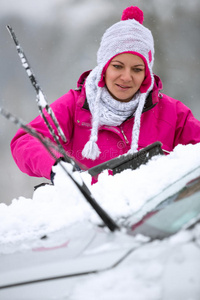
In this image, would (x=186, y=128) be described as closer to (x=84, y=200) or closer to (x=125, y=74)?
(x=125, y=74)

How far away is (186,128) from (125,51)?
0.81 m


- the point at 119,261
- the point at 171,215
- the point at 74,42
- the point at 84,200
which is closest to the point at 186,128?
the point at 84,200

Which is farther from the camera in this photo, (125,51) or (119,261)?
(125,51)

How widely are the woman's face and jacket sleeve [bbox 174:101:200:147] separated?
0.48 m

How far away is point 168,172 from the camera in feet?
5.02

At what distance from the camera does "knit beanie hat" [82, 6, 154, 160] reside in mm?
2428

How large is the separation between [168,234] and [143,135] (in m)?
1.62

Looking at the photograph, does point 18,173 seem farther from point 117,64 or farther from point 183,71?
point 117,64

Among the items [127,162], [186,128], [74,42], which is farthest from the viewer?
[74,42]

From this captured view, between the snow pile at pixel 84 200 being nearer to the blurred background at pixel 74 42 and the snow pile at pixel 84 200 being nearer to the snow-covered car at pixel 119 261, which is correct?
the snow-covered car at pixel 119 261

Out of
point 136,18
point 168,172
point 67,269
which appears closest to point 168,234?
point 67,269

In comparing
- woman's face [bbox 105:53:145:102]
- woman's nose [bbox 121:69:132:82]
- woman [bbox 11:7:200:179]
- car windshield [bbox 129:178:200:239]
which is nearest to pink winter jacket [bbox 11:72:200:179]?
woman [bbox 11:7:200:179]

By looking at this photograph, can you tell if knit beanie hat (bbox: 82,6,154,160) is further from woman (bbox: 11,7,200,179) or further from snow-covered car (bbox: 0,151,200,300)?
snow-covered car (bbox: 0,151,200,300)

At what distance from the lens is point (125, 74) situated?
237 cm
